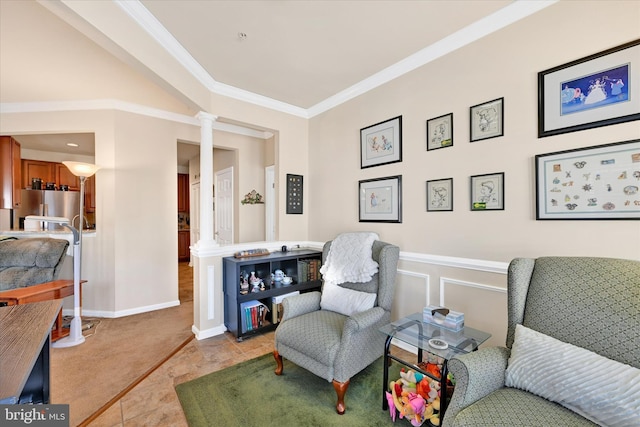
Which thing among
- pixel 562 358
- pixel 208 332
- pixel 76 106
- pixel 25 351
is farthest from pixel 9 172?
pixel 562 358

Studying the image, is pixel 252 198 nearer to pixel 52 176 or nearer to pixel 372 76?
pixel 372 76

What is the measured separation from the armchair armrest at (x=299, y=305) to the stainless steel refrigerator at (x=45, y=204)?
4.93 m

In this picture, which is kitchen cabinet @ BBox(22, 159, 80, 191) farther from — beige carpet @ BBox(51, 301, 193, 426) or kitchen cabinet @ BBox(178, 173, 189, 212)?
beige carpet @ BBox(51, 301, 193, 426)

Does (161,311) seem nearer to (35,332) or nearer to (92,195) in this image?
(35,332)

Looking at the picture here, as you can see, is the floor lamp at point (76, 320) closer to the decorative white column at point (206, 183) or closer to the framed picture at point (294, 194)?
the decorative white column at point (206, 183)

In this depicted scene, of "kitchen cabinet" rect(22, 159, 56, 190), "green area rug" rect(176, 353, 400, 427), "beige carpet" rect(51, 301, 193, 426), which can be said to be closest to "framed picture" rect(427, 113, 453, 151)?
"green area rug" rect(176, 353, 400, 427)

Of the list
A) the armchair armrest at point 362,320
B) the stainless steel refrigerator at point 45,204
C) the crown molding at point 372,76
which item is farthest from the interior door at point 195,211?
the armchair armrest at point 362,320

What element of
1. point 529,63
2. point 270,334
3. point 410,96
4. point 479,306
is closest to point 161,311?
point 270,334

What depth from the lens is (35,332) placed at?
109 cm

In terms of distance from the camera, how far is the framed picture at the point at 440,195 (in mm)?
2242

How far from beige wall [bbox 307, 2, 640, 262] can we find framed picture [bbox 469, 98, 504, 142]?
42 millimetres

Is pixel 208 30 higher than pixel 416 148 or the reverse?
higher

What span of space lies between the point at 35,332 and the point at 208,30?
2164mm

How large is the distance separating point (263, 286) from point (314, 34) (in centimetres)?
243
